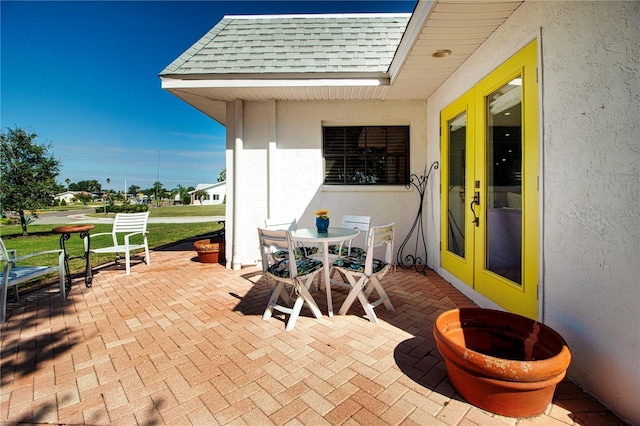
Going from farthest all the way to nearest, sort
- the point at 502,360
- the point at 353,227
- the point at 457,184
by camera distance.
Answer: the point at 353,227 → the point at 457,184 → the point at 502,360

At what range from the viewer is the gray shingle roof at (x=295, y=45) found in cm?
441

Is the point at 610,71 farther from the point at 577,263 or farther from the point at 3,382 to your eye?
the point at 3,382

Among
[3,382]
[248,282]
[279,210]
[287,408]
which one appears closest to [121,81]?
[279,210]

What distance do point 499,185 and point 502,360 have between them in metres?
2.01

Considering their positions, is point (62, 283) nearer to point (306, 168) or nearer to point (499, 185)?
point (306, 168)

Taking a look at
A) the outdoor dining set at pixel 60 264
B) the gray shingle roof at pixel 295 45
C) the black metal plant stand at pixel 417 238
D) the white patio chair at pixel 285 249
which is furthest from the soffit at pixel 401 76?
the outdoor dining set at pixel 60 264

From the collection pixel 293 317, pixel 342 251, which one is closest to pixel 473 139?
pixel 342 251

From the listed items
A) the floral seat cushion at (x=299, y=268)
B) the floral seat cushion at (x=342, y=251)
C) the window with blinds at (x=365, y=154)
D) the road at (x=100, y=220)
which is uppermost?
the window with blinds at (x=365, y=154)

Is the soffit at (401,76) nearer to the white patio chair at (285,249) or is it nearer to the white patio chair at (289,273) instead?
the white patio chair at (285,249)

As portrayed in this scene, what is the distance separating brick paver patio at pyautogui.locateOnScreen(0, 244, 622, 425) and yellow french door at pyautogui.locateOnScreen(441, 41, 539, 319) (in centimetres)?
67

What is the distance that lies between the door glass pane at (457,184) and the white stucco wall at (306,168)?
0.99 metres

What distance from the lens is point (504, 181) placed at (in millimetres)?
2830

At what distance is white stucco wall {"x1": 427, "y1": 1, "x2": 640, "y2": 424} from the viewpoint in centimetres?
151

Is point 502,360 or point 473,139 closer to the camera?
point 502,360
